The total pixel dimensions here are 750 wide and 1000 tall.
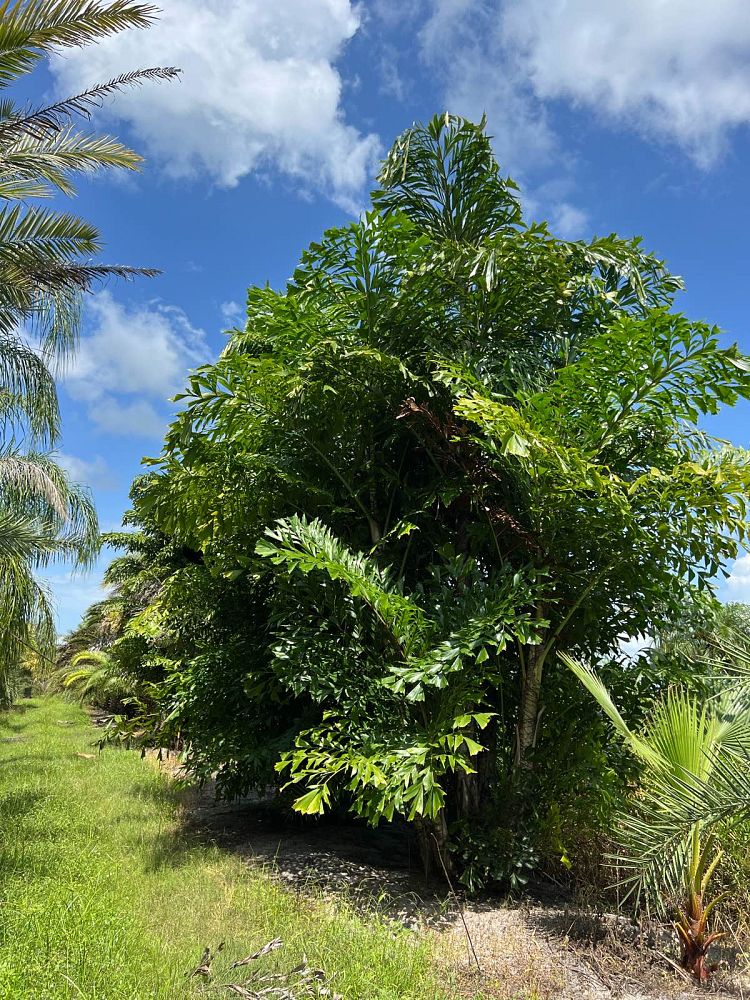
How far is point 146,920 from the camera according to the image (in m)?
5.02

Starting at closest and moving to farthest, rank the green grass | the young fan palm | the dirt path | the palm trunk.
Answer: the green grass, the young fan palm, the dirt path, the palm trunk

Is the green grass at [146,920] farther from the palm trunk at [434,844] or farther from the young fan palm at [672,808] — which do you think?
the young fan palm at [672,808]

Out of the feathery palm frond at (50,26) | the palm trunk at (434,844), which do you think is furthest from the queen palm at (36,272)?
the palm trunk at (434,844)

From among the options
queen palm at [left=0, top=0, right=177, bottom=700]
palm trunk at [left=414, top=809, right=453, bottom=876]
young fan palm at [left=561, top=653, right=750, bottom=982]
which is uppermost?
queen palm at [left=0, top=0, right=177, bottom=700]

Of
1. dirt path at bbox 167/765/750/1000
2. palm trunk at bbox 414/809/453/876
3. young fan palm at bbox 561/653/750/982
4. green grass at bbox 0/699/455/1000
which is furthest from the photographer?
palm trunk at bbox 414/809/453/876

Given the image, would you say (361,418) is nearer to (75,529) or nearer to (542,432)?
(542,432)

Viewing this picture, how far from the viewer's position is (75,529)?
410 inches

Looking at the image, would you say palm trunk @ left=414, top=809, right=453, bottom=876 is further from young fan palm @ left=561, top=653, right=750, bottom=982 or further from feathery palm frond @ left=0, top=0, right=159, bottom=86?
feathery palm frond @ left=0, top=0, right=159, bottom=86

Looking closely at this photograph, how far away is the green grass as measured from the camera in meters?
3.90

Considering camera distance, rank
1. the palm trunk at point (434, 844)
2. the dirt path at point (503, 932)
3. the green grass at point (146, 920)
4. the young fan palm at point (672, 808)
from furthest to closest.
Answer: the palm trunk at point (434, 844) < the dirt path at point (503, 932) < the young fan palm at point (672, 808) < the green grass at point (146, 920)

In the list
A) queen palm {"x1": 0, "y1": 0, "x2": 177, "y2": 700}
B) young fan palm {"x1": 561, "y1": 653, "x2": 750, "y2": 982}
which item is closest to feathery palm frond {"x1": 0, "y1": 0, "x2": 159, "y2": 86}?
queen palm {"x1": 0, "y1": 0, "x2": 177, "y2": 700}

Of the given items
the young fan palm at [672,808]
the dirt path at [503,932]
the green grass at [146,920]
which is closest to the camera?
the green grass at [146,920]

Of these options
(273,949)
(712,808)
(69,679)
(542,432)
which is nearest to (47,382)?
(542,432)

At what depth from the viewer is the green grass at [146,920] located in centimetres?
390
